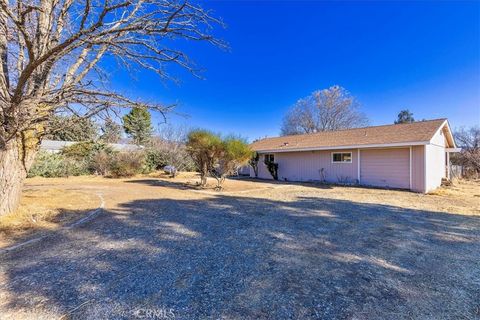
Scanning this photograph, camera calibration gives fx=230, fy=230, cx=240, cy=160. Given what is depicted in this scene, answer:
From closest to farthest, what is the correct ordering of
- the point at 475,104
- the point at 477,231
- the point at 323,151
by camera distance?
1. the point at 477,231
2. the point at 323,151
3. the point at 475,104

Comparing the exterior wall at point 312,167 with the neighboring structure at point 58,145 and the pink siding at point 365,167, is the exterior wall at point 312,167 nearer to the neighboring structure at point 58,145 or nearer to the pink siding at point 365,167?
the pink siding at point 365,167

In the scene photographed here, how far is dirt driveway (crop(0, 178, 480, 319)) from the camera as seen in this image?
212 centimetres

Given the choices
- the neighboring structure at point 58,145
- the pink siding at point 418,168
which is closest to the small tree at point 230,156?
the pink siding at point 418,168

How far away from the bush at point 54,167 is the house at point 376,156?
13.3 metres

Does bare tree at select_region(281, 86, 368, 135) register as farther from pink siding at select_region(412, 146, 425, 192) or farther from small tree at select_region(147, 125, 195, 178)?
pink siding at select_region(412, 146, 425, 192)

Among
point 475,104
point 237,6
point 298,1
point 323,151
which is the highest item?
point 298,1

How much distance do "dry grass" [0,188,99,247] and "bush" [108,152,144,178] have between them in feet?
29.0

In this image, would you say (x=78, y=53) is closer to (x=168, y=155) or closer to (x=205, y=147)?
(x=205, y=147)

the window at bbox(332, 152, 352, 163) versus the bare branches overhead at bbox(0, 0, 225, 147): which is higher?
the bare branches overhead at bbox(0, 0, 225, 147)

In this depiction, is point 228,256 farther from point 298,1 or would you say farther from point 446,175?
point 446,175

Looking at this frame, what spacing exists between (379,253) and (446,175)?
51.6ft

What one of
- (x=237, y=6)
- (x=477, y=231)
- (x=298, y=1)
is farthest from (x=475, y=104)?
(x=237, y=6)

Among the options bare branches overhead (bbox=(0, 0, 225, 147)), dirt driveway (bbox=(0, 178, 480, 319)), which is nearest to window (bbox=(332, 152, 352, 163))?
dirt driveway (bbox=(0, 178, 480, 319))

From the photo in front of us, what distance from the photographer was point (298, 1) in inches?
392
